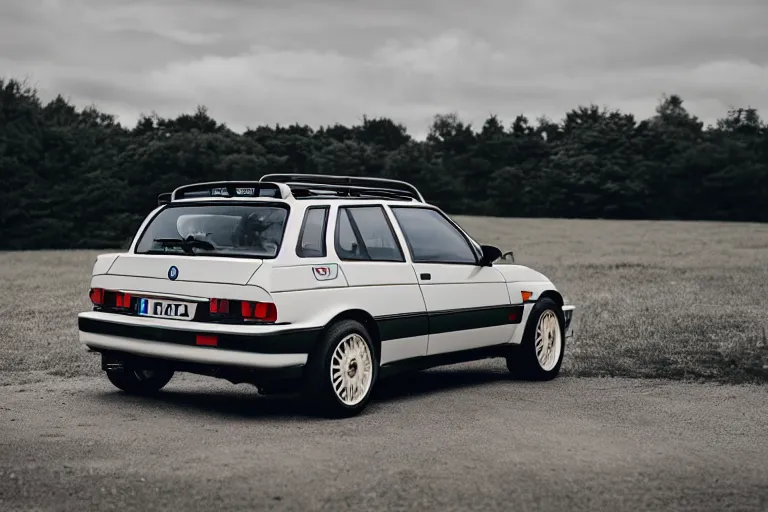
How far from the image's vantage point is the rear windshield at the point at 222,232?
25.5 feet

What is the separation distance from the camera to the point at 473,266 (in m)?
9.34

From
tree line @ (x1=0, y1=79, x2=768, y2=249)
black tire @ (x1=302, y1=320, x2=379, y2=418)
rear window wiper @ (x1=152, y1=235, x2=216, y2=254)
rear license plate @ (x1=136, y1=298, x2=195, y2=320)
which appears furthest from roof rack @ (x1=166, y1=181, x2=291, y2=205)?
tree line @ (x1=0, y1=79, x2=768, y2=249)

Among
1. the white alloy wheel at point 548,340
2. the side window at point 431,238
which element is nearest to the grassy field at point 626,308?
the white alloy wheel at point 548,340

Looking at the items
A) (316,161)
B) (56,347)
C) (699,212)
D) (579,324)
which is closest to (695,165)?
(699,212)

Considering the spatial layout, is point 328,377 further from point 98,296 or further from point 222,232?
point 98,296

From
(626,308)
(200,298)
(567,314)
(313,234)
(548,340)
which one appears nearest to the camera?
(200,298)

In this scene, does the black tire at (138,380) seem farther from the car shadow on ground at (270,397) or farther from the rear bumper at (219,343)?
the rear bumper at (219,343)

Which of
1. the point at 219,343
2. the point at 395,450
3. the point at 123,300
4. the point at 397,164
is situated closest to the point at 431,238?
the point at 219,343

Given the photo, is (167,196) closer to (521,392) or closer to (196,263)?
(196,263)

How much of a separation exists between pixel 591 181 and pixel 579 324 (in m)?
56.0

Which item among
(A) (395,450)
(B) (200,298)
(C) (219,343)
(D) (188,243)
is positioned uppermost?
(D) (188,243)

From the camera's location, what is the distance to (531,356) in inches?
385

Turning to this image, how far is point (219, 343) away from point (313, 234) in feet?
3.73

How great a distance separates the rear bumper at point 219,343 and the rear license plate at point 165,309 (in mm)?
75
